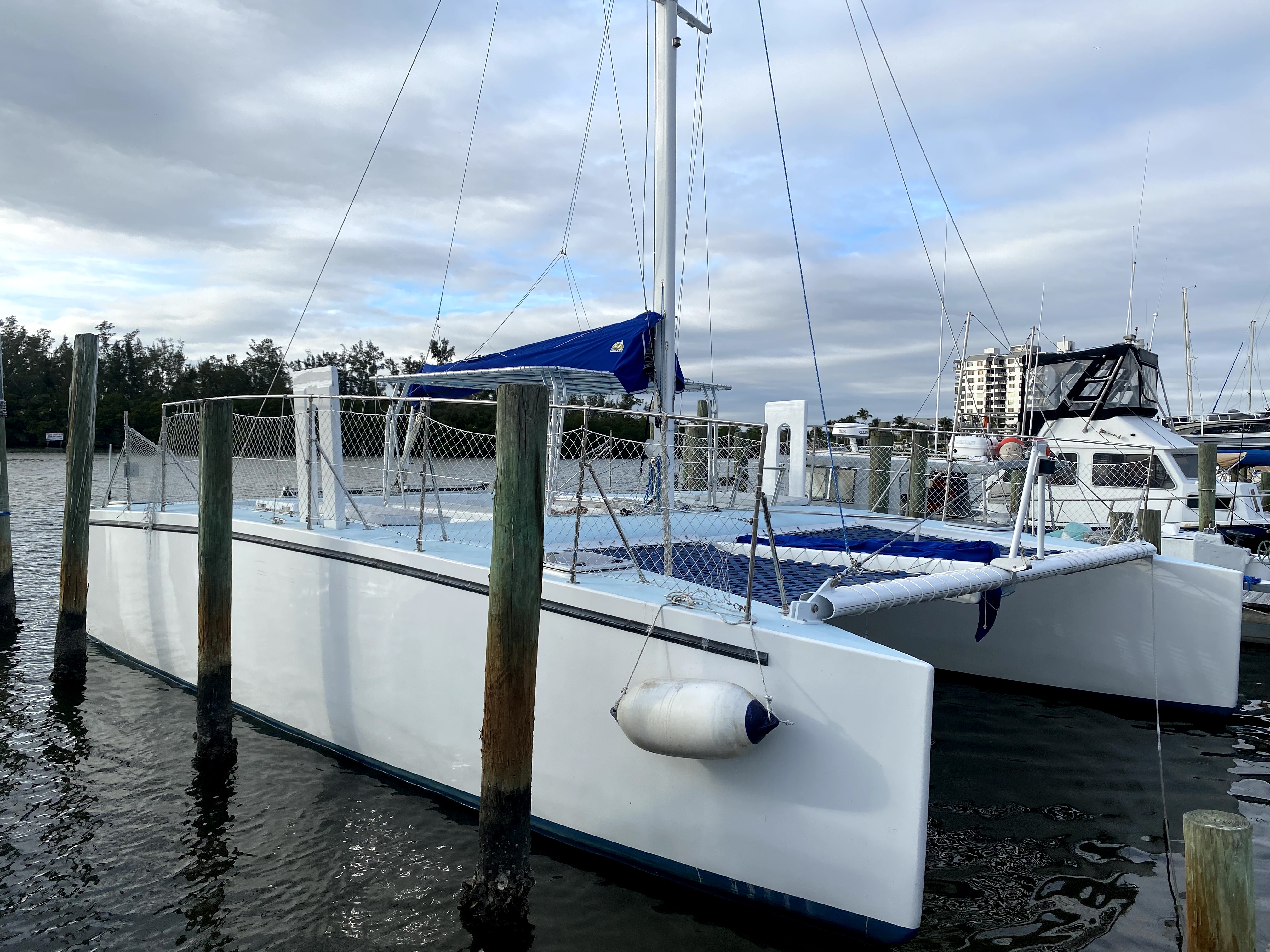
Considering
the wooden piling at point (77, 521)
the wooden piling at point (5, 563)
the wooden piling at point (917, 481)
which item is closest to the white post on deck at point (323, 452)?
the wooden piling at point (77, 521)

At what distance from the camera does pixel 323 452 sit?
5.93 metres

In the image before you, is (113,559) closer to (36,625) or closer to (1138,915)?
(36,625)

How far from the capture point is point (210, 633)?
5.79m

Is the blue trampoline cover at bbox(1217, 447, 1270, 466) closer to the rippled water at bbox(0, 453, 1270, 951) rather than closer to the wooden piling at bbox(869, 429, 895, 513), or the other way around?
the wooden piling at bbox(869, 429, 895, 513)

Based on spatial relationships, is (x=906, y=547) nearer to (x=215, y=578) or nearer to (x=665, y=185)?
(x=665, y=185)

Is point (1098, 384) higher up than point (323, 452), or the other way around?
point (1098, 384)

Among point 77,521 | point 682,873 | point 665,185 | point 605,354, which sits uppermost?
point 665,185

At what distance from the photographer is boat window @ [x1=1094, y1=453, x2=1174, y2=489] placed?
42.1 ft

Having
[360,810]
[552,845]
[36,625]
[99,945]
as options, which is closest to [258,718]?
[360,810]

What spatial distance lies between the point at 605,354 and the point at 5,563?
763 centimetres

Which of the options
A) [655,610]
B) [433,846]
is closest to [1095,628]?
[655,610]

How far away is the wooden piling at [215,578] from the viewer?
18.9 ft

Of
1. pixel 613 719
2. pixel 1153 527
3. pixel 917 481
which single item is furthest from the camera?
pixel 917 481

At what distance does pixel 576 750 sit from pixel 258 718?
11.7ft
